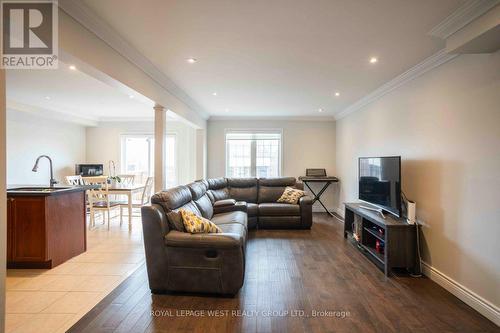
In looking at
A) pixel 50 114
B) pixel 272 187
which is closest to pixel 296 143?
pixel 272 187

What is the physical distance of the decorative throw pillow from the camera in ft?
17.7

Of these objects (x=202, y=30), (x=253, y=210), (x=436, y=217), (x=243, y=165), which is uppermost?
(x=202, y=30)

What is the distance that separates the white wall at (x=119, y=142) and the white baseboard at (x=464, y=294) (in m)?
5.50

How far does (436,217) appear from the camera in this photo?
293 cm

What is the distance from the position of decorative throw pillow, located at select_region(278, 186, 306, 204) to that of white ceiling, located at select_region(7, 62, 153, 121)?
122 inches

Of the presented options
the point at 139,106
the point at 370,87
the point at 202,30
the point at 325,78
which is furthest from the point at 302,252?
the point at 139,106

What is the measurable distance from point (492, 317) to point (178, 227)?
9.34 feet

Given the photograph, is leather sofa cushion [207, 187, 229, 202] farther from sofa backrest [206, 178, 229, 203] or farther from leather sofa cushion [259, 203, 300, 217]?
leather sofa cushion [259, 203, 300, 217]

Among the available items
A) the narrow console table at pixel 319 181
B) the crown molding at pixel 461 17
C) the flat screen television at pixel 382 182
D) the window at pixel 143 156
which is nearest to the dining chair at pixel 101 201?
the window at pixel 143 156

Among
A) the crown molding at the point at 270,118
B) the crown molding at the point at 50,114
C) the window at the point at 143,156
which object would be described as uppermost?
the crown molding at the point at 270,118

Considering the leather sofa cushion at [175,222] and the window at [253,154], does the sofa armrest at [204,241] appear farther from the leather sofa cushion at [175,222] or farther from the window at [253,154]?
the window at [253,154]

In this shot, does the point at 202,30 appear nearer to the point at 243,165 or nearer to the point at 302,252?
the point at 302,252

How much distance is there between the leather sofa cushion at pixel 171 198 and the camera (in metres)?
2.78

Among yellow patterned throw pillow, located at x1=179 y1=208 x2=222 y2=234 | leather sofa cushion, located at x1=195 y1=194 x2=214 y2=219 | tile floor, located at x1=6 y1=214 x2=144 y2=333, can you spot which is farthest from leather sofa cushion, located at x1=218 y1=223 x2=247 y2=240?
tile floor, located at x1=6 y1=214 x2=144 y2=333
